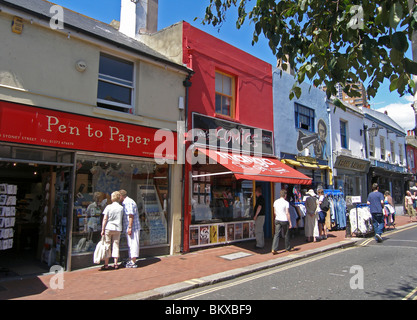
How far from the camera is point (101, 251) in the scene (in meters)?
6.96

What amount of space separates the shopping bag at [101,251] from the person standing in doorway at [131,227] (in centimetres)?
55

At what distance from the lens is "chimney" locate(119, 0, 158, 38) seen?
11734 millimetres

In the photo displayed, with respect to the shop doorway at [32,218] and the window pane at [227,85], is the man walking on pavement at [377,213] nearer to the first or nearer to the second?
the window pane at [227,85]

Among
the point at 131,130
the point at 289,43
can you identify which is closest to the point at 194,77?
the point at 131,130

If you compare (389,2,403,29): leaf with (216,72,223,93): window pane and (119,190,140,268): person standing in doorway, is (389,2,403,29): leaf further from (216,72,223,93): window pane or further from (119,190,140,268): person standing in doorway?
(216,72,223,93): window pane

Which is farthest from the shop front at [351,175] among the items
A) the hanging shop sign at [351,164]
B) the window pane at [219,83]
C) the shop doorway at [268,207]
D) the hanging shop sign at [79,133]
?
the hanging shop sign at [79,133]

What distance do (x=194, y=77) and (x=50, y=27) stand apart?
4400 mm

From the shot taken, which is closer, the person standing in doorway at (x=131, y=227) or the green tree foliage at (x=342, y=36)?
the green tree foliage at (x=342, y=36)

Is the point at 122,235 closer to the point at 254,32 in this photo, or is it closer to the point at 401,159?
the point at 254,32

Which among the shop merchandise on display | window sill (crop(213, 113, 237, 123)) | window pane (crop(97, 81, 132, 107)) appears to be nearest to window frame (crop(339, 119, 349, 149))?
window sill (crop(213, 113, 237, 123))

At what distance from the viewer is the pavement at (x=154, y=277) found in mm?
5402

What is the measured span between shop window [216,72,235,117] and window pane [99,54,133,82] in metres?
3.40

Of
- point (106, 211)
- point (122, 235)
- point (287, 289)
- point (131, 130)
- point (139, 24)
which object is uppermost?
point (139, 24)

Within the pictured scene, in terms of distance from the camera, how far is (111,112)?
774cm
